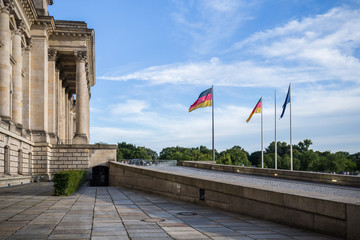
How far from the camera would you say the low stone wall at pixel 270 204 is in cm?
896

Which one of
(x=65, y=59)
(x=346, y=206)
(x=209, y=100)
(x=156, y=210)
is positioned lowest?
(x=156, y=210)

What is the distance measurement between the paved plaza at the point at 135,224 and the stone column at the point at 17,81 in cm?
2764

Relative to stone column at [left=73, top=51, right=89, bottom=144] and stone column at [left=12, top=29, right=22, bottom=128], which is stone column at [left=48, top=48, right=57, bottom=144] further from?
stone column at [left=12, top=29, right=22, bottom=128]

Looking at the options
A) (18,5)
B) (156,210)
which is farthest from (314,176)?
(18,5)

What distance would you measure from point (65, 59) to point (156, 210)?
160ft

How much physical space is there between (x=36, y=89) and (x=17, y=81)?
21.1 feet

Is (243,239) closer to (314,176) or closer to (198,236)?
(198,236)

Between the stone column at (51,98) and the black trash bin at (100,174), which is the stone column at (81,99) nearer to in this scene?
the stone column at (51,98)

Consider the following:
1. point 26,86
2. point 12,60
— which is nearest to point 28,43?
point 26,86

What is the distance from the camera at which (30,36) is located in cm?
4759

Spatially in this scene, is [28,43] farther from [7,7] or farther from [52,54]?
[7,7]

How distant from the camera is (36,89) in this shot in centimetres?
4788

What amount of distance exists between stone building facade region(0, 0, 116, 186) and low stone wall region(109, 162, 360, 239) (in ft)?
67.5

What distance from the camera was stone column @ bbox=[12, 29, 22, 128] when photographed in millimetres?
41062
